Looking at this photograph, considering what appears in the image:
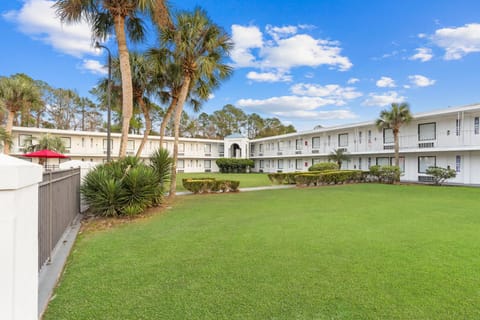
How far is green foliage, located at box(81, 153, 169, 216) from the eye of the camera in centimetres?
805

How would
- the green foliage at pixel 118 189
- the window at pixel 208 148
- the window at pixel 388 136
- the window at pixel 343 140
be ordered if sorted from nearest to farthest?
the green foliage at pixel 118 189 → the window at pixel 388 136 → the window at pixel 343 140 → the window at pixel 208 148

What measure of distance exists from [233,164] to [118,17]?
31.8 meters

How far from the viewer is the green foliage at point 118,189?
8047mm

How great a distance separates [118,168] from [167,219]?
246 cm

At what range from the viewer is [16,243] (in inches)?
50.6

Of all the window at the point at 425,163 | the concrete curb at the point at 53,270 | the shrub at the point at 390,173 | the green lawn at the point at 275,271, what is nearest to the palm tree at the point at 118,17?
the concrete curb at the point at 53,270

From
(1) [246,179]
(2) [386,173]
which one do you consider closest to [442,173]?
(2) [386,173]

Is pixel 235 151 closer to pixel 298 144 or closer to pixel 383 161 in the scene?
pixel 298 144

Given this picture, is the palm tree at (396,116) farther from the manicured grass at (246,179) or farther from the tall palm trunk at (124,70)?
the tall palm trunk at (124,70)

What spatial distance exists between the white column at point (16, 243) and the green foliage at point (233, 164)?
39045mm

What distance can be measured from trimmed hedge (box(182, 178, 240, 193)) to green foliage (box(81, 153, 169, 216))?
5.85 metres

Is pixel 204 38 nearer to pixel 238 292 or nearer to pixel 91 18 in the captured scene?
pixel 91 18

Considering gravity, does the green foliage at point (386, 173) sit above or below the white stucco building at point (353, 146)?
below

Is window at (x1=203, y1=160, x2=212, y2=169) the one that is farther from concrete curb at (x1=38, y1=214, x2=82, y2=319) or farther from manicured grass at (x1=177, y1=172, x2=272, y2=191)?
concrete curb at (x1=38, y1=214, x2=82, y2=319)
